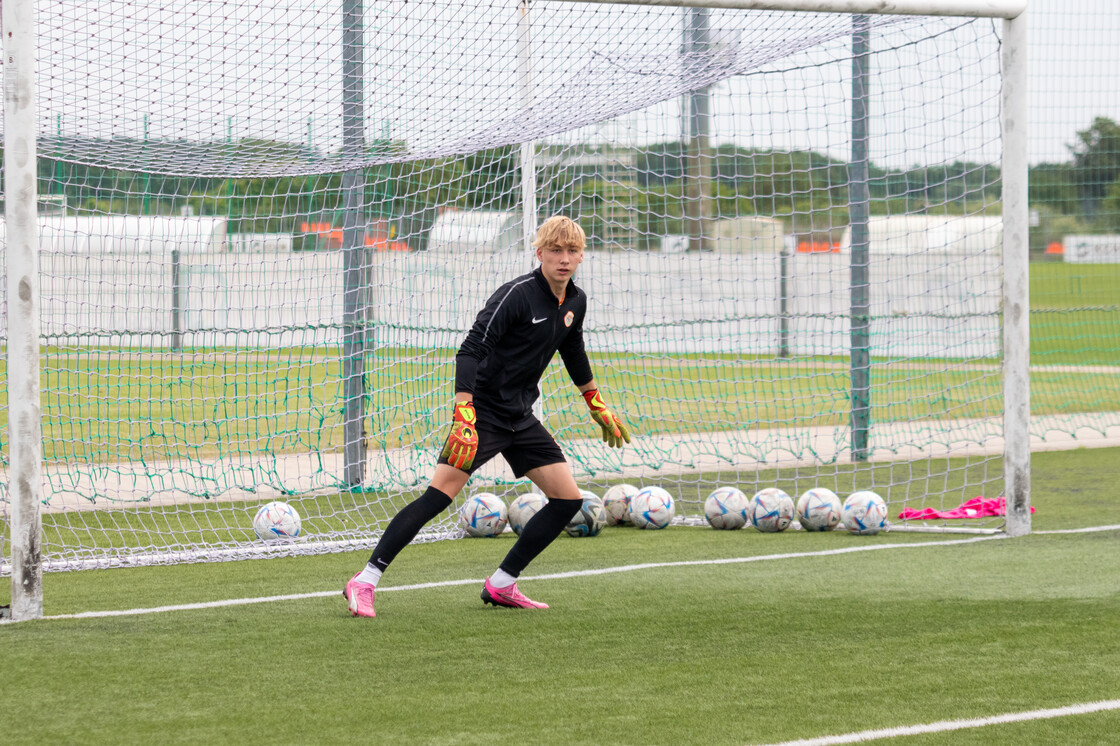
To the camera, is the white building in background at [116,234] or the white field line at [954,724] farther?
the white building in background at [116,234]

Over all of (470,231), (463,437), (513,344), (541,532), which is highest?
(470,231)

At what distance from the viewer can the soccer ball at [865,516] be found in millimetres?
8195

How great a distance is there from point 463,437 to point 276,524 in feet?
8.93

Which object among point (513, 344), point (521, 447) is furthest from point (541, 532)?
point (513, 344)

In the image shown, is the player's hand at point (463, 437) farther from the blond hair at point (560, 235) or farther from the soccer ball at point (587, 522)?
the soccer ball at point (587, 522)

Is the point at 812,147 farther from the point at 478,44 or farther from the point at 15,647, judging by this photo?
the point at 15,647

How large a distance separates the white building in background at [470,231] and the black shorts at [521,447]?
4206mm

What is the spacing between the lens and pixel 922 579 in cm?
668

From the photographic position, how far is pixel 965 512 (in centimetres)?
881

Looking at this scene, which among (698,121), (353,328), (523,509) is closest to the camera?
(523,509)

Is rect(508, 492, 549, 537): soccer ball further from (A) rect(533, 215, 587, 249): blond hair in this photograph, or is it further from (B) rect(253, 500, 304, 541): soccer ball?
(A) rect(533, 215, 587, 249): blond hair

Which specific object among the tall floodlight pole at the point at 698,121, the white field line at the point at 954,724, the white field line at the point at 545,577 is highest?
the tall floodlight pole at the point at 698,121

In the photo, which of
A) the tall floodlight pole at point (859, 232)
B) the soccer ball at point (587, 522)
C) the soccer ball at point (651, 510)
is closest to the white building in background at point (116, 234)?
the soccer ball at point (587, 522)

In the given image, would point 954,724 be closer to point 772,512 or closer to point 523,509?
point 772,512
